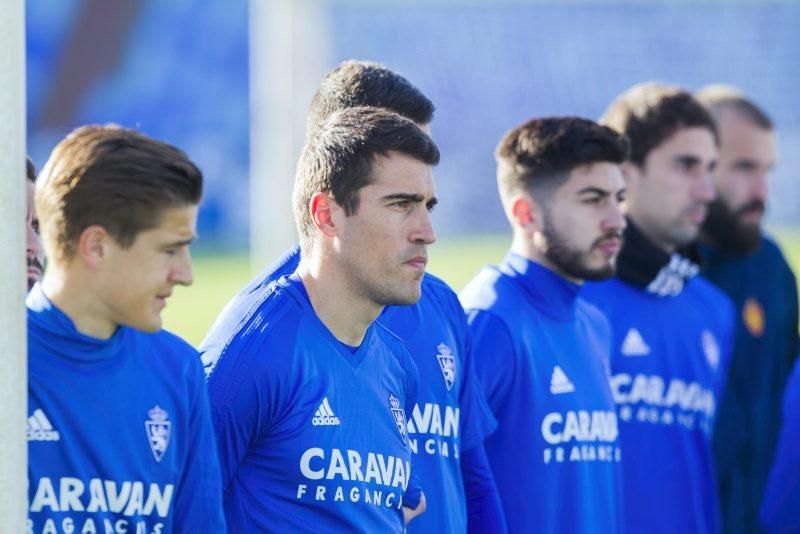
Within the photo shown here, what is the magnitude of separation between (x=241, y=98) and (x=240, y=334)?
16354mm

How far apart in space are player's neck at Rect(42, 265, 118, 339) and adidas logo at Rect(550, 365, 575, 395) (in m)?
1.77

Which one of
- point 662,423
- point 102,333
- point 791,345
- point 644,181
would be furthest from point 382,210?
point 791,345

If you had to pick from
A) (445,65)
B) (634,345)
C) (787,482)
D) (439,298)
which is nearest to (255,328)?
(439,298)

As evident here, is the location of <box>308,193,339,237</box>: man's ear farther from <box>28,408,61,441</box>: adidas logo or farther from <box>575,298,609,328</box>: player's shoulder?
<box>575,298,609,328</box>: player's shoulder

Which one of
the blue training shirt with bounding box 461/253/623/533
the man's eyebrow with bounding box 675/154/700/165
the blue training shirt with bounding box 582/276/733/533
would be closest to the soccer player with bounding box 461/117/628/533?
the blue training shirt with bounding box 461/253/623/533

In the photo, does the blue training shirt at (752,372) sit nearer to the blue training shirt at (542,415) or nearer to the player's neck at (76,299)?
the blue training shirt at (542,415)

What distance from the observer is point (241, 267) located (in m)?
19.1

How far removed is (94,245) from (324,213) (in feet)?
2.48

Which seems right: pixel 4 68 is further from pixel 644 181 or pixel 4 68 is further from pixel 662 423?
pixel 644 181

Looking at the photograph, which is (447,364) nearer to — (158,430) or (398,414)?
(398,414)

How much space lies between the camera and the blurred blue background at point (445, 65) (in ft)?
61.2

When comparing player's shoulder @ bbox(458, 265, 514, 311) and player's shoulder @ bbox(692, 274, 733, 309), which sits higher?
A: player's shoulder @ bbox(692, 274, 733, 309)

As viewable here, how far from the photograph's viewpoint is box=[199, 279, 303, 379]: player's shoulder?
3.10 metres

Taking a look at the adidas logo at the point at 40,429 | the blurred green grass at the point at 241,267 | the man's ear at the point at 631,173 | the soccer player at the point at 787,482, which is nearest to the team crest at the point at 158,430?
the adidas logo at the point at 40,429
